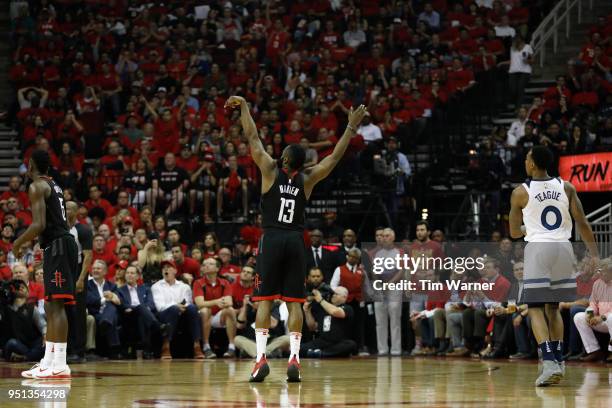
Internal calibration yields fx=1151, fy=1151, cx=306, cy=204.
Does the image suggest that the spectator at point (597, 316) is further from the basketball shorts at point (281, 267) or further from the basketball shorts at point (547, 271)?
the basketball shorts at point (281, 267)

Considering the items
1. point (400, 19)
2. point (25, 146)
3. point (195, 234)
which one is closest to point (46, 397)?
point (195, 234)

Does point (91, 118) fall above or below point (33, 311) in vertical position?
above

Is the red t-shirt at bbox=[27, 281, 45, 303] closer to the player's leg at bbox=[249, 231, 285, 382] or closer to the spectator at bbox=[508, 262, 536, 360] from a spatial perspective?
the player's leg at bbox=[249, 231, 285, 382]

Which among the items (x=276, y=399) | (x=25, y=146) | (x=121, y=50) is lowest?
(x=276, y=399)

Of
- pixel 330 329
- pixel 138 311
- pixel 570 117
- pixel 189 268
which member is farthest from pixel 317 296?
pixel 570 117

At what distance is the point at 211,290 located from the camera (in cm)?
1697

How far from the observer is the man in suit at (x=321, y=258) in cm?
1772

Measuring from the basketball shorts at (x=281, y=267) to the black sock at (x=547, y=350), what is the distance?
2267 mm

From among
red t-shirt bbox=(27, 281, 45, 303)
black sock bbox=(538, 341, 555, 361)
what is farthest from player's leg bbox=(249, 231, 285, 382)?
red t-shirt bbox=(27, 281, 45, 303)

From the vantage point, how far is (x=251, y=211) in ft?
64.9

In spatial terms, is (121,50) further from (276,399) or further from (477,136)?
(276,399)

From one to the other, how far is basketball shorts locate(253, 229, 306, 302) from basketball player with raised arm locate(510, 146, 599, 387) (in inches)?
80.8

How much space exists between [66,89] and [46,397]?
16.1 metres

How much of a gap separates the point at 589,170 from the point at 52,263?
34.0 ft
